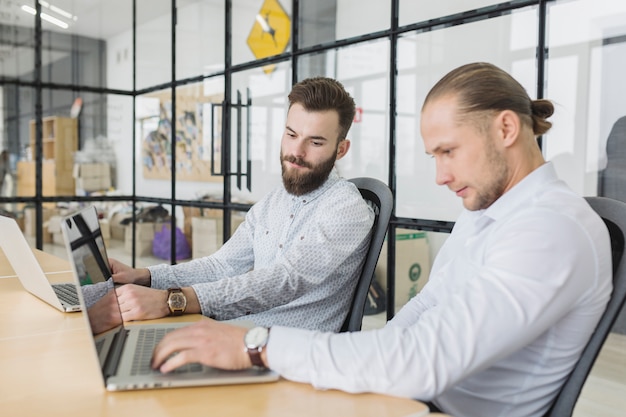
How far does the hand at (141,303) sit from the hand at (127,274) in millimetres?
207

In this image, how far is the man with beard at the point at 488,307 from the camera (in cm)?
90

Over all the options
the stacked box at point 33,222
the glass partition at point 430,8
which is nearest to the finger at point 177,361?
the glass partition at point 430,8

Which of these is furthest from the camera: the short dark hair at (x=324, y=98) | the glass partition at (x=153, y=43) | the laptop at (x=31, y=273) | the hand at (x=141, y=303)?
the glass partition at (x=153, y=43)

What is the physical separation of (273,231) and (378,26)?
1.71 metres

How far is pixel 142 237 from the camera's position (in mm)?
5566

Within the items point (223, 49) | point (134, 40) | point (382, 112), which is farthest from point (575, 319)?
point (134, 40)

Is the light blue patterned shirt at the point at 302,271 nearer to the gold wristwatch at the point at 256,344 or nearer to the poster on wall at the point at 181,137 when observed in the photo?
the gold wristwatch at the point at 256,344

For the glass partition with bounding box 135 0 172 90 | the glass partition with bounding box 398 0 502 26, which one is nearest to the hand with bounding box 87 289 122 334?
the glass partition with bounding box 398 0 502 26

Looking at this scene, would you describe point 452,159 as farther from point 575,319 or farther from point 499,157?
point 575,319

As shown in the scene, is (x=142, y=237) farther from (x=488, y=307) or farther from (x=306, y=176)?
(x=488, y=307)

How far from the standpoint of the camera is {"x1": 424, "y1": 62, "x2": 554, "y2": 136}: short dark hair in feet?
3.66

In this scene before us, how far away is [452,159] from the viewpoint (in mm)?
1154

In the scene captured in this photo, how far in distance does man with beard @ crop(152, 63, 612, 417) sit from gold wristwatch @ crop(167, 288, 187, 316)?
48cm

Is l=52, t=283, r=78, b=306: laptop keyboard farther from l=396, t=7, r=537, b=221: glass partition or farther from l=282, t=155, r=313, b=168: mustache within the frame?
l=396, t=7, r=537, b=221: glass partition
